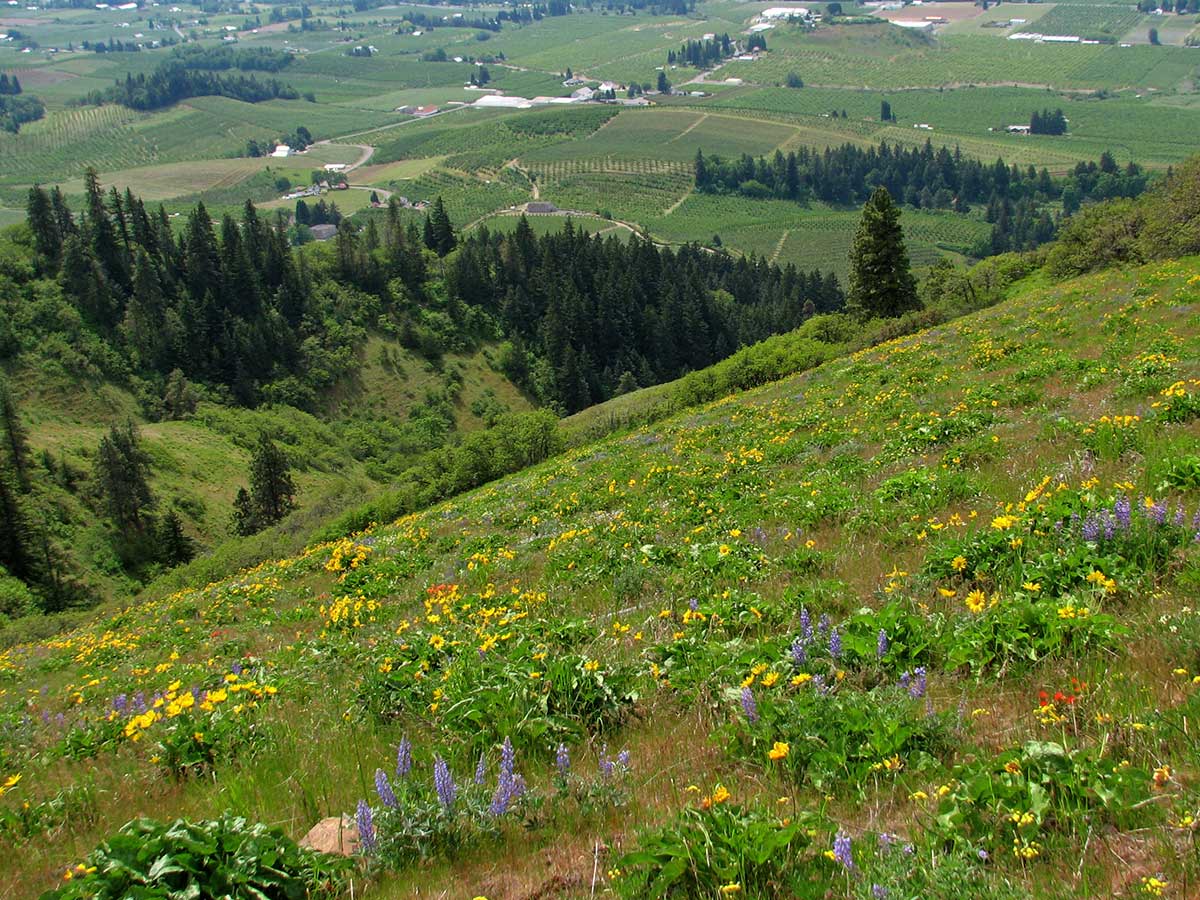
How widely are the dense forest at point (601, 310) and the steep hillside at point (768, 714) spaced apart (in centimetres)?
10285

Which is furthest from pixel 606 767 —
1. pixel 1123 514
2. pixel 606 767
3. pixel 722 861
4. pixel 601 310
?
pixel 601 310

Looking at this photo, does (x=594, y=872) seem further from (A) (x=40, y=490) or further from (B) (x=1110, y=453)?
(A) (x=40, y=490)

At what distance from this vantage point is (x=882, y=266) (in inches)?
2336

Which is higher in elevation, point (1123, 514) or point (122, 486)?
point (1123, 514)

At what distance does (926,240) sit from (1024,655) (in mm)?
207371

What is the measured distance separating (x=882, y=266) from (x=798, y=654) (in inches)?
2342

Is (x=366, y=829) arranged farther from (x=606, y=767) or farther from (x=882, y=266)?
(x=882, y=266)

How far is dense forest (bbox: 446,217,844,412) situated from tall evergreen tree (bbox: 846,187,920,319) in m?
58.2

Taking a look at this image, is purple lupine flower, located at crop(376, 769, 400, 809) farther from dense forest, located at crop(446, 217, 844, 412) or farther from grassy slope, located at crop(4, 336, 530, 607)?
dense forest, located at crop(446, 217, 844, 412)

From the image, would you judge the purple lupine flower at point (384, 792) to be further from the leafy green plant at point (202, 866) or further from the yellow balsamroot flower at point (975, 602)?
the yellow balsamroot flower at point (975, 602)

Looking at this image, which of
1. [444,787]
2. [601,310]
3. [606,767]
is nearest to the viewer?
[444,787]

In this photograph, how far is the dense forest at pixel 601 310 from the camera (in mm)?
117062

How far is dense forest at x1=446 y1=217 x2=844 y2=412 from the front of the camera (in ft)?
384

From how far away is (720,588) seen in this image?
9000 millimetres
